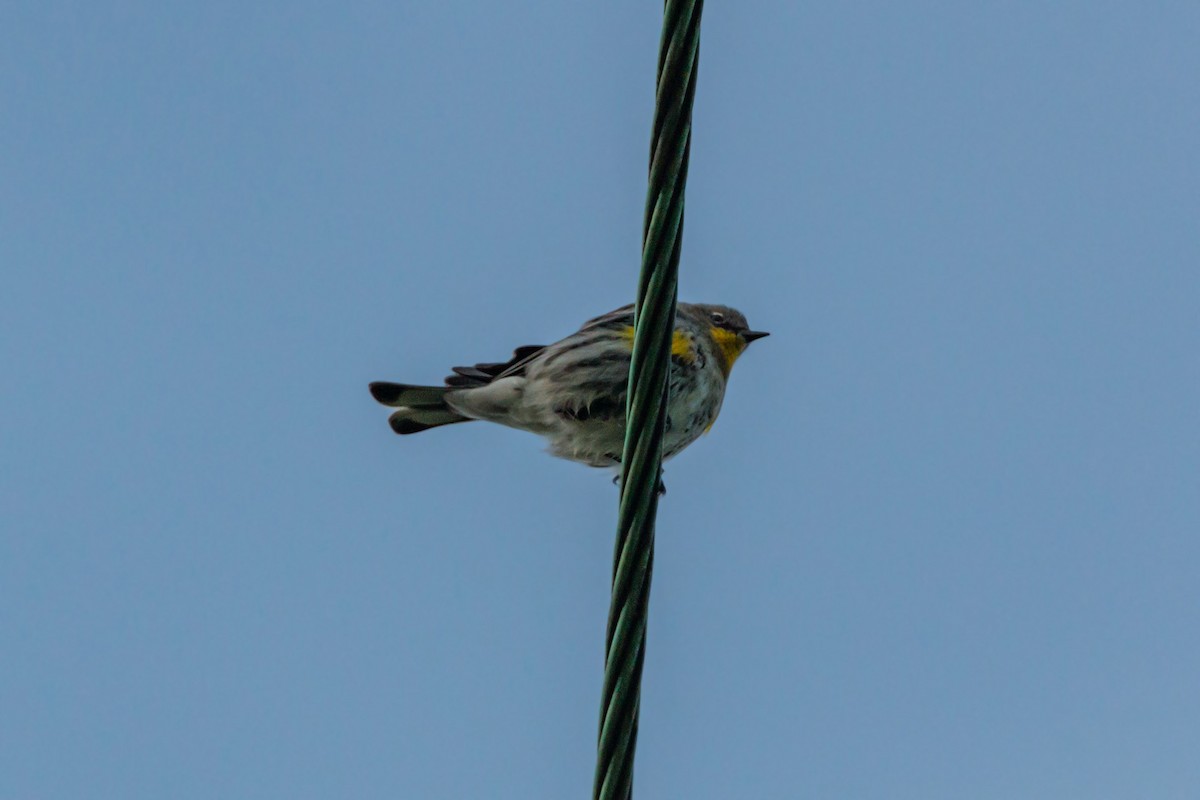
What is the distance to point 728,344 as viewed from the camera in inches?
398

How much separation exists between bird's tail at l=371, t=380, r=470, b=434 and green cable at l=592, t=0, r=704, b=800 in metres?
5.89

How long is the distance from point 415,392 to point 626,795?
6.33 meters

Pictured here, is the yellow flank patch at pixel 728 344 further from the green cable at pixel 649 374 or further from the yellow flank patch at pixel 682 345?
the green cable at pixel 649 374

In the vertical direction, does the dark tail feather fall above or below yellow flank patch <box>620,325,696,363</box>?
below

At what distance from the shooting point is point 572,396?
8.09 metres

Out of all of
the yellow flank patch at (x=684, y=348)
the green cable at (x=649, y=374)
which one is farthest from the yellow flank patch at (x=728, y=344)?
the green cable at (x=649, y=374)

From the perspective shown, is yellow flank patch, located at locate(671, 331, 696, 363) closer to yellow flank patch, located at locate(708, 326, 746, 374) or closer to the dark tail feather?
yellow flank patch, located at locate(708, 326, 746, 374)

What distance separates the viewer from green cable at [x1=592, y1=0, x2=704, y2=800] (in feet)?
10.9

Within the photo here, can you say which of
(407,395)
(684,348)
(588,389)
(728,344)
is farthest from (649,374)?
(728,344)

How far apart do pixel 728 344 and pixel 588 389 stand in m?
2.36

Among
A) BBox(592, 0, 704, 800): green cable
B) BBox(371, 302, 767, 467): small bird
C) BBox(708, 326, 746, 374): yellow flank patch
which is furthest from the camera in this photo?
BBox(708, 326, 746, 374): yellow flank patch

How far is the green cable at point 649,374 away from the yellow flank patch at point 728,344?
6.32 metres

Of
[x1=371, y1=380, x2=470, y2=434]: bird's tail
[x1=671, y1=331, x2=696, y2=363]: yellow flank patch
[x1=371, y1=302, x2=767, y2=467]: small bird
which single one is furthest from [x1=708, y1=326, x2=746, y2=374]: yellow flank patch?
[x1=371, y1=380, x2=470, y2=434]: bird's tail

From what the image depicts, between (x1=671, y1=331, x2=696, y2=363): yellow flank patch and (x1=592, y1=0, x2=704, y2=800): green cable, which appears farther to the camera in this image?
(x1=671, y1=331, x2=696, y2=363): yellow flank patch
